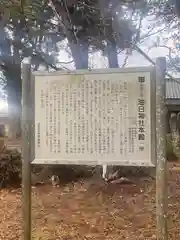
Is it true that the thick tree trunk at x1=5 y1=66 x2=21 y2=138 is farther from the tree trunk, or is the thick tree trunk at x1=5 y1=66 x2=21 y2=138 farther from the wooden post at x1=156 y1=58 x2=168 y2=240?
the wooden post at x1=156 y1=58 x2=168 y2=240

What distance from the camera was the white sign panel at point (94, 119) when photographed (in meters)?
3.11

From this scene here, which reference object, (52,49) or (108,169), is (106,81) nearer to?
(108,169)

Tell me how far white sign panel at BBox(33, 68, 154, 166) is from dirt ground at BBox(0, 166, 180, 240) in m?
1.49

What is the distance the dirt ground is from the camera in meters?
4.43

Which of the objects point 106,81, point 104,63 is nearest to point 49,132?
point 106,81

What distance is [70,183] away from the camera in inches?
295

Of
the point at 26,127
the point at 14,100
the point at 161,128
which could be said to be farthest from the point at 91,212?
the point at 14,100

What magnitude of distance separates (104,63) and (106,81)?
7485 millimetres

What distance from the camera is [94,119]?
125 inches

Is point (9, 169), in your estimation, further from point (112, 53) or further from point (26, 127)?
point (26, 127)

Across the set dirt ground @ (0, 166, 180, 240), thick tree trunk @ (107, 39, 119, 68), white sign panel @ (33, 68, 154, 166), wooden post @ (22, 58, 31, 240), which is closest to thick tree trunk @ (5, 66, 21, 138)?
thick tree trunk @ (107, 39, 119, 68)

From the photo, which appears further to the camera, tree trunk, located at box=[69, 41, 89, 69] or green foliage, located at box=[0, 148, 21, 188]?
green foliage, located at box=[0, 148, 21, 188]

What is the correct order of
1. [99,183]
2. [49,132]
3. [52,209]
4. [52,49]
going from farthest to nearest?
[52,49] → [99,183] → [52,209] → [49,132]

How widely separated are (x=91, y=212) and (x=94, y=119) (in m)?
2.64
